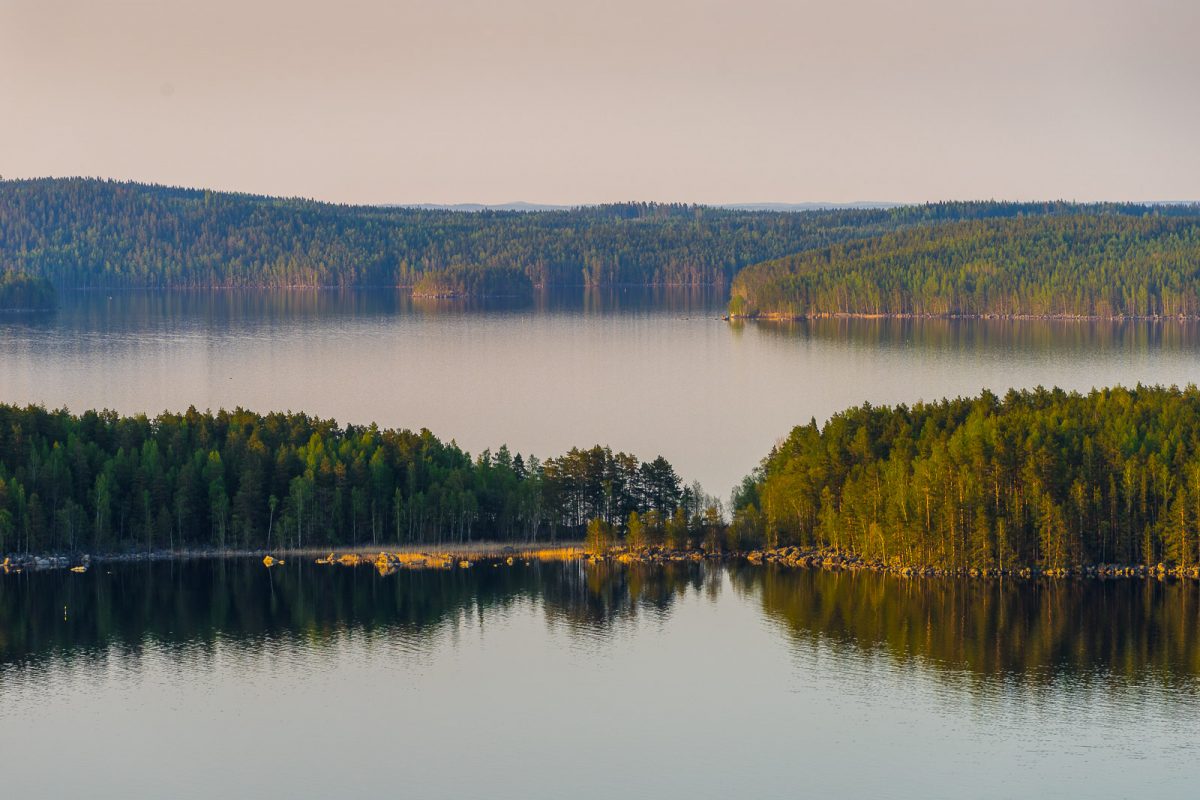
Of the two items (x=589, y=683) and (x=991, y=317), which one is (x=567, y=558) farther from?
(x=991, y=317)

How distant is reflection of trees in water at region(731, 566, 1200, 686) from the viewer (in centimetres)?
4844

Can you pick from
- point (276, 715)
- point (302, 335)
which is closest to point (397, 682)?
point (276, 715)

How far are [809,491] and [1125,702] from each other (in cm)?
1763

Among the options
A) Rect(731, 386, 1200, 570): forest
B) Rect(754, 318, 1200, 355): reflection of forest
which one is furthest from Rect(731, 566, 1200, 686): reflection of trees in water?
Rect(754, 318, 1200, 355): reflection of forest

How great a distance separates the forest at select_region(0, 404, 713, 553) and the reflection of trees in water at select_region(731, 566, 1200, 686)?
6922 millimetres

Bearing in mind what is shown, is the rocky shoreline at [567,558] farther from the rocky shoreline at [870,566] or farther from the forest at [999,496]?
the forest at [999,496]

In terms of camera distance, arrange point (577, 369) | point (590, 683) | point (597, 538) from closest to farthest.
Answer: point (590, 683)
point (597, 538)
point (577, 369)

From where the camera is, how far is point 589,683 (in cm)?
4725

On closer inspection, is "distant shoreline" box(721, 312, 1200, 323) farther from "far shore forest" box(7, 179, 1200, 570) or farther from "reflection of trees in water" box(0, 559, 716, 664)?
"reflection of trees in water" box(0, 559, 716, 664)

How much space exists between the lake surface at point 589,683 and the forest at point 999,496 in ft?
5.80

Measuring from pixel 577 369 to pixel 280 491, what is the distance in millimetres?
63425

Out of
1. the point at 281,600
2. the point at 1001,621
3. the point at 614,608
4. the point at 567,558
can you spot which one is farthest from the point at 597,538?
the point at 1001,621

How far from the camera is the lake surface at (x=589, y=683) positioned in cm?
4041

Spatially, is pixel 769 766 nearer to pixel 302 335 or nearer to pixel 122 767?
pixel 122 767
